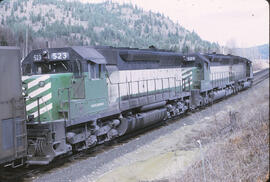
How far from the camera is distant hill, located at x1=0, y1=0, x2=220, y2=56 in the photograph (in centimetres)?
1126

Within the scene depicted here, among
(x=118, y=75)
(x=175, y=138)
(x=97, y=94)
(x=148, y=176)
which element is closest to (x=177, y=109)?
(x=175, y=138)

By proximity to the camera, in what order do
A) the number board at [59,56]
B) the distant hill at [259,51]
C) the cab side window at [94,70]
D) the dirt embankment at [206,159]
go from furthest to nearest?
the cab side window at [94,70]
the number board at [59,56]
the dirt embankment at [206,159]
the distant hill at [259,51]

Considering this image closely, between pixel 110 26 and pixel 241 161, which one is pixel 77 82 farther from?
pixel 110 26

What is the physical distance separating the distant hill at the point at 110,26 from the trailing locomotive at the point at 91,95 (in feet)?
4.52

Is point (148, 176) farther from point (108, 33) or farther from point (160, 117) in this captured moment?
point (108, 33)

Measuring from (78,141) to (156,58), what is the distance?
616cm

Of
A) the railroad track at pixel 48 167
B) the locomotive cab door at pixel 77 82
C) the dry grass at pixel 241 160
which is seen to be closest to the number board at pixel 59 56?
the locomotive cab door at pixel 77 82

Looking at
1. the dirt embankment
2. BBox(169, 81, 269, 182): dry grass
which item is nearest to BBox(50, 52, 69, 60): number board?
the dirt embankment

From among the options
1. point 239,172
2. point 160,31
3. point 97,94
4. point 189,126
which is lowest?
point 189,126

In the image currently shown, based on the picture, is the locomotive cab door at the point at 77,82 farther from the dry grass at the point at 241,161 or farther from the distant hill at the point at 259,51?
the distant hill at the point at 259,51

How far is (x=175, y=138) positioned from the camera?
419 inches

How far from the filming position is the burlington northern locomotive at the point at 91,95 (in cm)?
756

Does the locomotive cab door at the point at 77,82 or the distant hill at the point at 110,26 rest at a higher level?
the distant hill at the point at 110,26

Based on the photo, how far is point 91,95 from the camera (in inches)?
335
